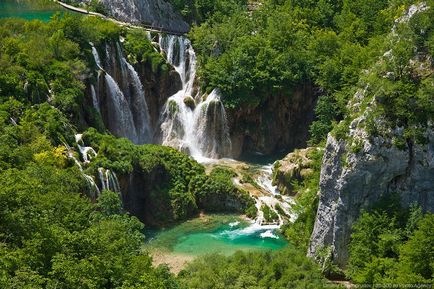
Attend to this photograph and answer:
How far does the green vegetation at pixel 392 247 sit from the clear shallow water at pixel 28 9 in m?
34.9

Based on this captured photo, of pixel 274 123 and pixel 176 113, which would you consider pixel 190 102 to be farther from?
pixel 274 123

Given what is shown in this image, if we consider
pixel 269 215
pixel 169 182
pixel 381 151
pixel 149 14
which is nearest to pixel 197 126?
pixel 169 182

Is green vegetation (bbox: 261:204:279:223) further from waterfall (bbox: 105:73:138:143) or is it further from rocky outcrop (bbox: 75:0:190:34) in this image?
rocky outcrop (bbox: 75:0:190:34)

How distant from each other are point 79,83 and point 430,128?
19290 mm

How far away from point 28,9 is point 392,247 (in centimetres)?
4074

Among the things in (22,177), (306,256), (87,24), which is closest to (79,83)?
(87,24)

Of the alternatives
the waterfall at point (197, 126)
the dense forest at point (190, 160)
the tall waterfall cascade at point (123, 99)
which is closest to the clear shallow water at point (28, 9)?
the dense forest at point (190, 160)

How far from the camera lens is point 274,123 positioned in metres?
43.1

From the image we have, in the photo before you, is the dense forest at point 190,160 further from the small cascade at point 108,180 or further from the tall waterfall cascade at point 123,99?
the tall waterfall cascade at point 123,99

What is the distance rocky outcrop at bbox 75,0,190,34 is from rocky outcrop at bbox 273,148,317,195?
64.2 ft

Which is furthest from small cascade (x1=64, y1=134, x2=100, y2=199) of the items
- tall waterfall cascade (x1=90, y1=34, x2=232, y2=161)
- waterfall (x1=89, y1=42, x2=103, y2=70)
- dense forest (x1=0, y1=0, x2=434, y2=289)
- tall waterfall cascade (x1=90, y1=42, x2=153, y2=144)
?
waterfall (x1=89, y1=42, x2=103, y2=70)

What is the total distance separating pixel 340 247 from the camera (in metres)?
26.5

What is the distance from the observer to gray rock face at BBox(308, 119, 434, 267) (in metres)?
25.1

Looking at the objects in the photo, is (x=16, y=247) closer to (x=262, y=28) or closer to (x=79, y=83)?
(x=79, y=83)
